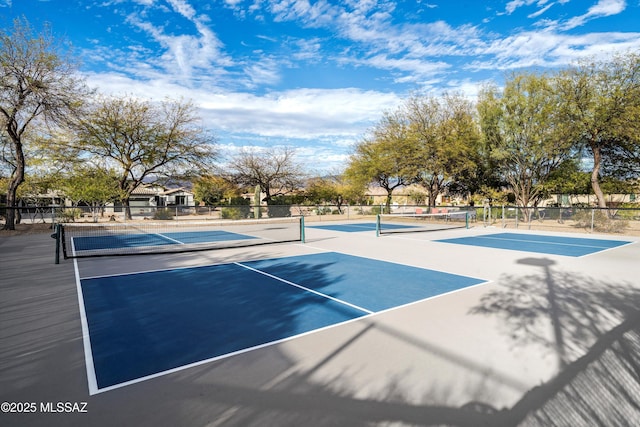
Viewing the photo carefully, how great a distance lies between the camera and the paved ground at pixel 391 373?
9.81 feet

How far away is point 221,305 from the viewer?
20.1 feet

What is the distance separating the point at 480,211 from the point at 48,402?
2857 cm

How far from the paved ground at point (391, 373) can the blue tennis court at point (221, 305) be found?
285 millimetres

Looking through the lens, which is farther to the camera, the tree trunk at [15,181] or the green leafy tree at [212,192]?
the green leafy tree at [212,192]

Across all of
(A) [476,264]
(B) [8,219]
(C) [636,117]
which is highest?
(C) [636,117]

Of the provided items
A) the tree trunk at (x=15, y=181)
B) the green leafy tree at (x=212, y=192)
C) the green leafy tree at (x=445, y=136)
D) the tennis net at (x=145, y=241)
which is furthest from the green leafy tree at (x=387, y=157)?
the tree trunk at (x=15, y=181)

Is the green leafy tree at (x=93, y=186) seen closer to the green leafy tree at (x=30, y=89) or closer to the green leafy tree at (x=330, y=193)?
the green leafy tree at (x=30, y=89)

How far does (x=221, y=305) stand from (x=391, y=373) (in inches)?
138

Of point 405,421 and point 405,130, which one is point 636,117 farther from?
point 405,421

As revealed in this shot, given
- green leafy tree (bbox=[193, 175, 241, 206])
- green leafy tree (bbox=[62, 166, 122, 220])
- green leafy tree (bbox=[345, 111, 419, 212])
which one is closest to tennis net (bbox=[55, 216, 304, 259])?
green leafy tree (bbox=[62, 166, 122, 220])

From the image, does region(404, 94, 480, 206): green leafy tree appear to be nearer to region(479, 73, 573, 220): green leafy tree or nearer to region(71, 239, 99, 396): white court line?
region(479, 73, 573, 220): green leafy tree

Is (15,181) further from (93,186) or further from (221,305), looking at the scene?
(221,305)

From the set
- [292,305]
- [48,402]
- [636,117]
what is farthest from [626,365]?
[636,117]

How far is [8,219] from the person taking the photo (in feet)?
61.8
